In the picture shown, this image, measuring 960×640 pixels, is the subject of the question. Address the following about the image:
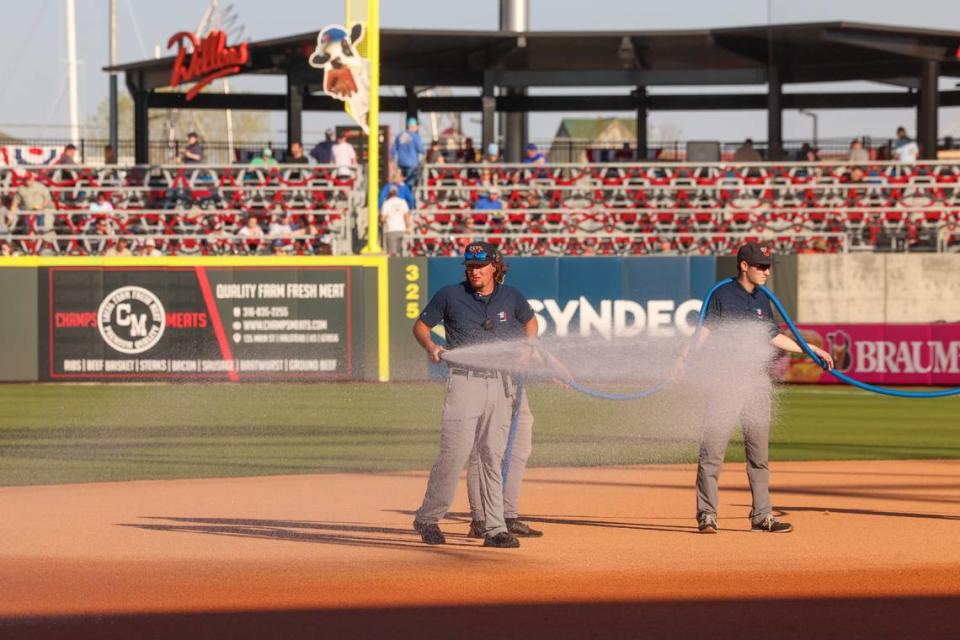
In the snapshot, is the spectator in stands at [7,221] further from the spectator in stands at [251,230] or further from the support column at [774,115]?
the support column at [774,115]

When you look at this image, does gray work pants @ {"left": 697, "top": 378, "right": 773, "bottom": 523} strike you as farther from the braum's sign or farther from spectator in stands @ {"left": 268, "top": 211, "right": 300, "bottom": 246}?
the braum's sign

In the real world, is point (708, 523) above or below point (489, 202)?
below

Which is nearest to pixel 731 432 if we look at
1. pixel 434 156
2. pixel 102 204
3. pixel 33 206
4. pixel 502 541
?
pixel 502 541

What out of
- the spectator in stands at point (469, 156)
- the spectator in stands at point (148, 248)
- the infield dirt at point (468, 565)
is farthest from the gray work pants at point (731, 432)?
the spectator in stands at point (469, 156)

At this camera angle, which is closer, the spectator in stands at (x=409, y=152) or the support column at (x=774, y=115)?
the spectator in stands at (x=409, y=152)

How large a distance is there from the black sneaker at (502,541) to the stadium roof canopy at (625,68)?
21593mm

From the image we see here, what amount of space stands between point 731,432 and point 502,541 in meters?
1.83

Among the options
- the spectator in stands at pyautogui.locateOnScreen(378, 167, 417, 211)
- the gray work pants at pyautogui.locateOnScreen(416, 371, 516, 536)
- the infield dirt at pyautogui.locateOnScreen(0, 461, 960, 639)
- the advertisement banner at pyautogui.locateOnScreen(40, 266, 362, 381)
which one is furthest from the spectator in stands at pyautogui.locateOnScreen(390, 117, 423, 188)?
the gray work pants at pyautogui.locateOnScreen(416, 371, 516, 536)

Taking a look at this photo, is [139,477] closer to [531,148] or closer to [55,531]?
[55,531]

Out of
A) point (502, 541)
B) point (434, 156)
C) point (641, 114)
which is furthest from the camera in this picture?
point (641, 114)

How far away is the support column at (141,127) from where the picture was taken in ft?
116

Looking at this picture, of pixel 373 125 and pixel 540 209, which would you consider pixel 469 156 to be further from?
pixel 373 125

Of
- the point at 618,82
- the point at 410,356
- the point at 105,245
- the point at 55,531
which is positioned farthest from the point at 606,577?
the point at 618,82

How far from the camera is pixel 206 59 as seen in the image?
3278 centimetres
